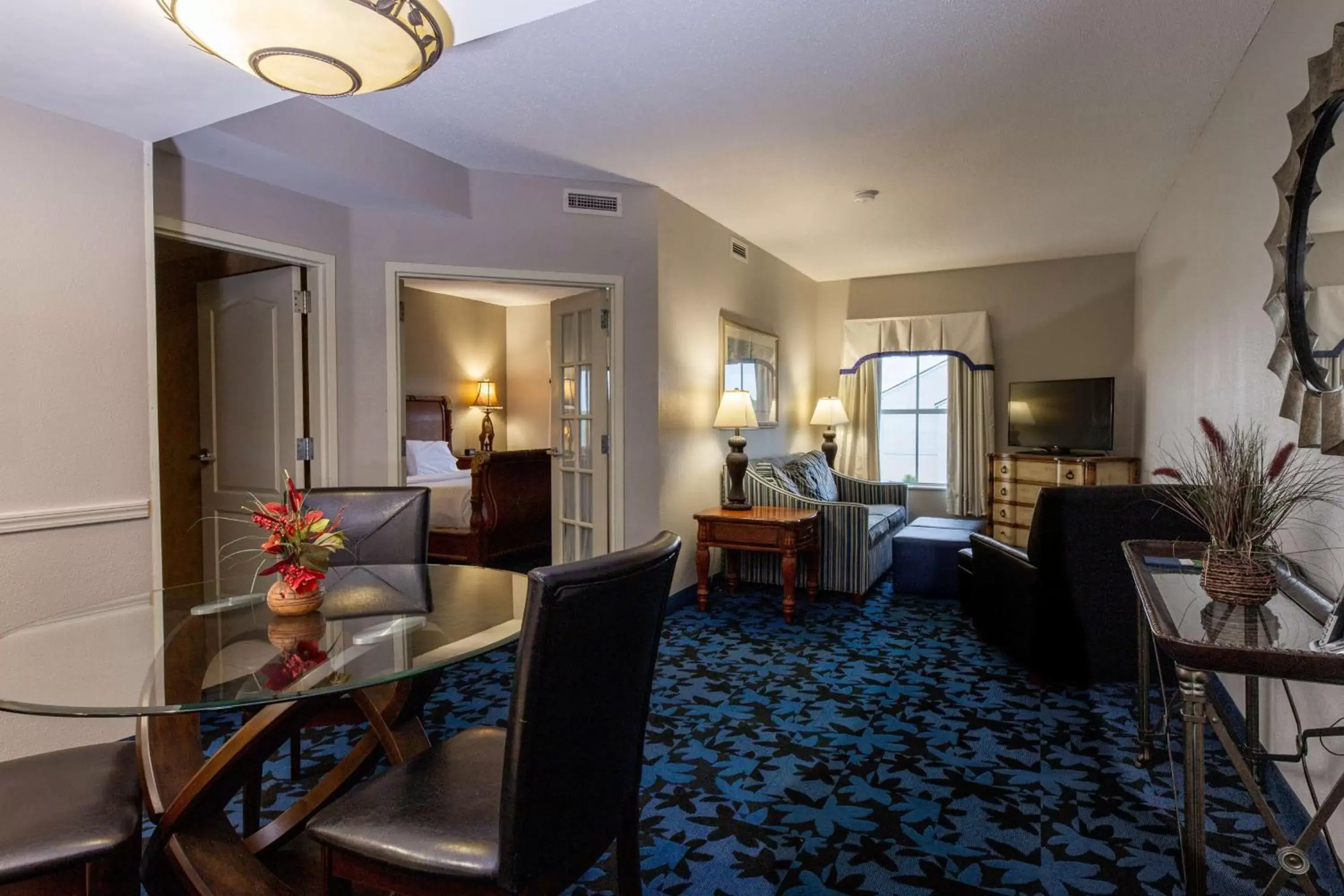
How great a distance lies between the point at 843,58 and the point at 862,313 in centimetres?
436

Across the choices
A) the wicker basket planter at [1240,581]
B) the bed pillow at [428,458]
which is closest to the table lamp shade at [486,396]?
the bed pillow at [428,458]

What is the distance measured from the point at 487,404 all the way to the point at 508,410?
18.7 inches

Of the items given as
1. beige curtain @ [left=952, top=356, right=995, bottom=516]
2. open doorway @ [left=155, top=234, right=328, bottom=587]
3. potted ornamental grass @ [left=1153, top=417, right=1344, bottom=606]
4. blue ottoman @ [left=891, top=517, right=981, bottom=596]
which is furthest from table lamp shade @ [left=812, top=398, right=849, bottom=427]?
potted ornamental grass @ [left=1153, top=417, right=1344, bottom=606]

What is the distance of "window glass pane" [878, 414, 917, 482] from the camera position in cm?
671

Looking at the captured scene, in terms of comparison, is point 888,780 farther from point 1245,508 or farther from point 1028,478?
point 1028,478

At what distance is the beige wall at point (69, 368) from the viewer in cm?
223

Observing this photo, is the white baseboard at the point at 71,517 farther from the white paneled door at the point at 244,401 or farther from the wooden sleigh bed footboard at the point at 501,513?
the wooden sleigh bed footboard at the point at 501,513

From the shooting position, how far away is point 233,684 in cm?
131

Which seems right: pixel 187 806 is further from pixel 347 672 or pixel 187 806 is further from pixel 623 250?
pixel 623 250

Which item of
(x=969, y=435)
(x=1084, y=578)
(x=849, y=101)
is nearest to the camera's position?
(x=1084, y=578)

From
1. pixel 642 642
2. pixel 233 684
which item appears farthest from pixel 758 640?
pixel 233 684

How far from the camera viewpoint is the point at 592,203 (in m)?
4.08

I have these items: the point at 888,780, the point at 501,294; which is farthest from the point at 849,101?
the point at 501,294

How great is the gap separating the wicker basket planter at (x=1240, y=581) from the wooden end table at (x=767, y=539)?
2.60 meters
